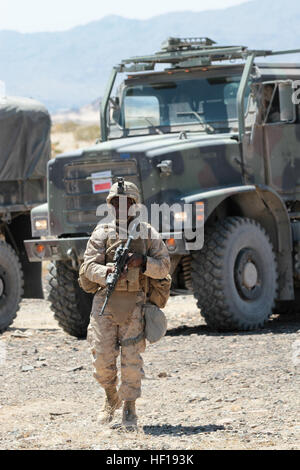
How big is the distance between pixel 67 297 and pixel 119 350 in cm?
425

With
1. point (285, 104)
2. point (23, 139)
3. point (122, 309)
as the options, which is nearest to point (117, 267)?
point (122, 309)

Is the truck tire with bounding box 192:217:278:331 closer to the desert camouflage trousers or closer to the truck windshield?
the truck windshield

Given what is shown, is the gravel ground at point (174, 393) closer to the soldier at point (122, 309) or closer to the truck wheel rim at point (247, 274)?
the soldier at point (122, 309)

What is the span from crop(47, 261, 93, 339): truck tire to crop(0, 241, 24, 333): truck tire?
0.94m

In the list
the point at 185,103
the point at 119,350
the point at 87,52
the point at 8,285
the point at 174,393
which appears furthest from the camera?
the point at 87,52

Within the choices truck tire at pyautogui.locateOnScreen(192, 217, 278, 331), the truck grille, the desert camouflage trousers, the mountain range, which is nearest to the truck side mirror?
truck tire at pyautogui.locateOnScreen(192, 217, 278, 331)

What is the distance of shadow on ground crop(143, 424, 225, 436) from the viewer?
6.41m

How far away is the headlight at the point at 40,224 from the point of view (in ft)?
35.9

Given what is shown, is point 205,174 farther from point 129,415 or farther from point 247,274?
point 129,415

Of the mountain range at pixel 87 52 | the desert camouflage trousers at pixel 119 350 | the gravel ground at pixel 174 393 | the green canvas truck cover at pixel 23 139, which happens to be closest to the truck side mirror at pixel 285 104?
the gravel ground at pixel 174 393

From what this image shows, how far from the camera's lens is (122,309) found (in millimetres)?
6633

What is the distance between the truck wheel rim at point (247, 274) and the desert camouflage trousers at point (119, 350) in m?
3.95

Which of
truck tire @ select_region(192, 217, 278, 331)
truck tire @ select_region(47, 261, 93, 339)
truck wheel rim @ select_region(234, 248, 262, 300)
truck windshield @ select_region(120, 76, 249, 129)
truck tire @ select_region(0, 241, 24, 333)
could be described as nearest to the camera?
truck tire @ select_region(192, 217, 278, 331)
